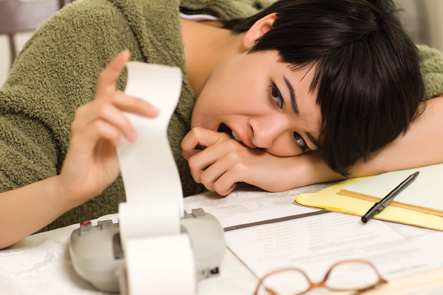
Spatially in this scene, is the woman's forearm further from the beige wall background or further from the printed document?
the beige wall background

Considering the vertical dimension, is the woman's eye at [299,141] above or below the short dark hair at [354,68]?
below

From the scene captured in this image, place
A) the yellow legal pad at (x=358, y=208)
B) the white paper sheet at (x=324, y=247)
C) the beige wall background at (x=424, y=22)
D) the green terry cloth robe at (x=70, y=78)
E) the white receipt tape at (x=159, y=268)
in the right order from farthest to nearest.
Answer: the beige wall background at (x=424, y=22) → the green terry cloth robe at (x=70, y=78) → the yellow legal pad at (x=358, y=208) → the white paper sheet at (x=324, y=247) → the white receipt tape at (x=159, y=268)

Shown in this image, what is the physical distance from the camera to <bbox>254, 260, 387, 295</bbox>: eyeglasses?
0.42m

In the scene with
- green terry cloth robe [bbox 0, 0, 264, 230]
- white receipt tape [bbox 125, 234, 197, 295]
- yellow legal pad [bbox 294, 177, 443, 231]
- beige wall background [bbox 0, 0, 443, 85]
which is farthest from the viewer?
beige wall background [bbox 0, 0, 443, 85]

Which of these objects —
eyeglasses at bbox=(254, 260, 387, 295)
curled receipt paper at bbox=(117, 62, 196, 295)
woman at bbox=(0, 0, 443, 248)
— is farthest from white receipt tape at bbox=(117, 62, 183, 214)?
woman at bbox=(0, 0, 443, 248)

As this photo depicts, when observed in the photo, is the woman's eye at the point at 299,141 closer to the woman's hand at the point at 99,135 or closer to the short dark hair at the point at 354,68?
the short dark hair at the point at 354,68

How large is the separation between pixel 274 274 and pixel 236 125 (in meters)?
0.40

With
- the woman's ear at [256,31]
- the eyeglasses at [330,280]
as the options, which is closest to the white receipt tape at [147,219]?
the eyeglasses at [330,280]

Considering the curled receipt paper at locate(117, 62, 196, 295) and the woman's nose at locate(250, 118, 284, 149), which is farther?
the woman's nose at locate(250, 118, 284, 149)

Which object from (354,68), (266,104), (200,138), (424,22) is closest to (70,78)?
(200,138)

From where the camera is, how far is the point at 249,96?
2.54ft

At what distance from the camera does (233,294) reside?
1.42 ft

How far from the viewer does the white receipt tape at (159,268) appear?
0.36m

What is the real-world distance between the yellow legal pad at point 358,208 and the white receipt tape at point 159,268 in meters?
0.36
